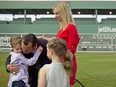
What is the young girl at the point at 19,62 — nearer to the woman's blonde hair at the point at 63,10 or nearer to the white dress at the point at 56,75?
the woman's blonde hair at the point at 63,10

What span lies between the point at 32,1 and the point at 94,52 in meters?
15.3

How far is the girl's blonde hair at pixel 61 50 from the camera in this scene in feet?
13.9

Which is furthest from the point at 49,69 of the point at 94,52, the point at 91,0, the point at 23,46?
the point at 91,0

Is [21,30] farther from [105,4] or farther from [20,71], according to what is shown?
[20,71]

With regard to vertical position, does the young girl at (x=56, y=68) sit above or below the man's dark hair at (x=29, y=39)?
below

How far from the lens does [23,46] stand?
537 centimetres

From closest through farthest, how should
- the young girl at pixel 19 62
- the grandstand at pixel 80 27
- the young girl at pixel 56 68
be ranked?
1. the young girl at pixel 56 68
2. the young girl at pixel 19 62
3. the grandstand at pixel 80 27

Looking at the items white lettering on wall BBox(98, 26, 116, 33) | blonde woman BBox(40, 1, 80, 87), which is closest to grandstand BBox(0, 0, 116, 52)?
white lettering on wall BBox(98, 26, 116, 33)

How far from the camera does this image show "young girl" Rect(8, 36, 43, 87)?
5.48 meters

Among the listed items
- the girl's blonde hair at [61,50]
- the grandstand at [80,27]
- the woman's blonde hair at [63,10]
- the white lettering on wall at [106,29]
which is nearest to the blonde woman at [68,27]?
the woman's blonde hair at [63,10]

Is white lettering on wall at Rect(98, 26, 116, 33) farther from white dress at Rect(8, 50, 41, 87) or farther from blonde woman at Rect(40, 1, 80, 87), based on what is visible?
white dress at Rect(8, 50, 41, 87)

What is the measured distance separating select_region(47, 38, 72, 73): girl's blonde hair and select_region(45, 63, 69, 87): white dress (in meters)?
0.06

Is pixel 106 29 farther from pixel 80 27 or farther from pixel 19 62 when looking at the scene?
pixel 19 62

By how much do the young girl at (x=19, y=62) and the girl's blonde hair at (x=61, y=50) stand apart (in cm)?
120
